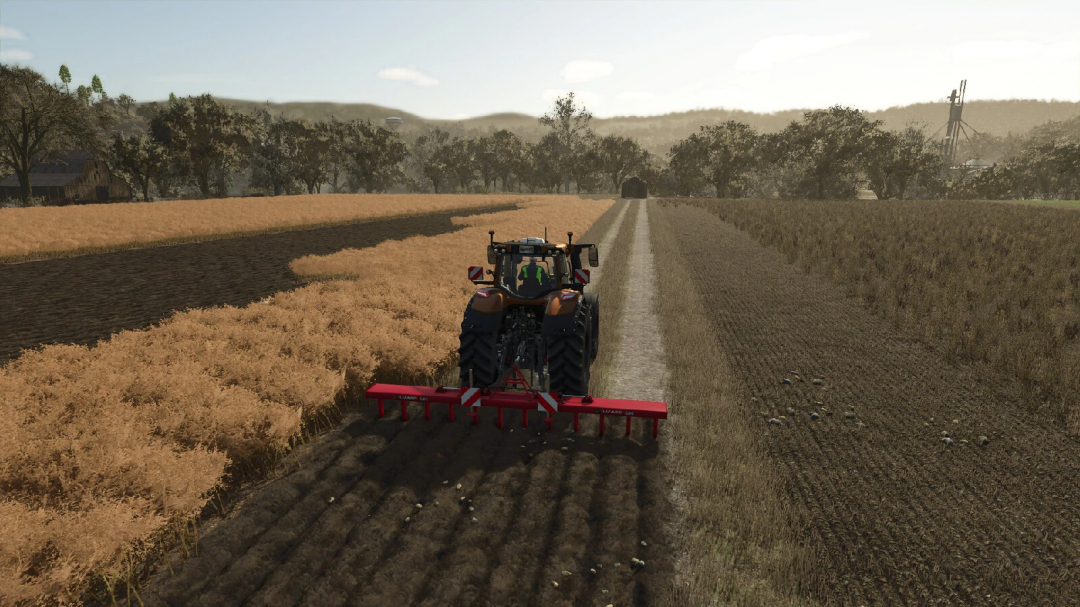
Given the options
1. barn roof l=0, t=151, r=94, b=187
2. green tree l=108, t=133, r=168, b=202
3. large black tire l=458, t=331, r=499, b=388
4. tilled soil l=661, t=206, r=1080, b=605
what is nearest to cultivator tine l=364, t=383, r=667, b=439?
large black tire l=458, t=331, r=499, b=388

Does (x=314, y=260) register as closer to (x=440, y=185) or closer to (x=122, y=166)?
(x=122, y=166)

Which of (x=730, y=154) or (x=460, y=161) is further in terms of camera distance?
(x=460, y=161)

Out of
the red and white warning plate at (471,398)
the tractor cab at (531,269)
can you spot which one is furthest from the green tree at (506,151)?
the red and white warning plate at (471,398)

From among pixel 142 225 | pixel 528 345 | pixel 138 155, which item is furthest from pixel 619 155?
pixel 528 345

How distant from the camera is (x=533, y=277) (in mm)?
7949

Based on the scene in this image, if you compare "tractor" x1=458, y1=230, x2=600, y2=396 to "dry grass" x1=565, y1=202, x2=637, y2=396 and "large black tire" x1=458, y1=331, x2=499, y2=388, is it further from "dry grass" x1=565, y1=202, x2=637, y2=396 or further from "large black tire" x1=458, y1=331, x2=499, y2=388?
"dry grass" x1=565, y1=202, x2=637, y2=396

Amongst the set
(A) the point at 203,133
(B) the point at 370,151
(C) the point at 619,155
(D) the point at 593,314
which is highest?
(C) the point at 619,155

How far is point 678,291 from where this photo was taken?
53.1 feet

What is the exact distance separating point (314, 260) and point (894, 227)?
33.8 meters

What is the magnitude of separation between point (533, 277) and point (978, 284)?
16.2m

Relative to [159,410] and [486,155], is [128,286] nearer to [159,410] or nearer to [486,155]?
[159,410]

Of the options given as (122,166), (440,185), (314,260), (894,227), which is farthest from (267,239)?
(440,185)

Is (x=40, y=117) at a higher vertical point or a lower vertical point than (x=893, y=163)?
lower

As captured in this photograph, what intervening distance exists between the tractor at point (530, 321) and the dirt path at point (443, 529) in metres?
1.02
